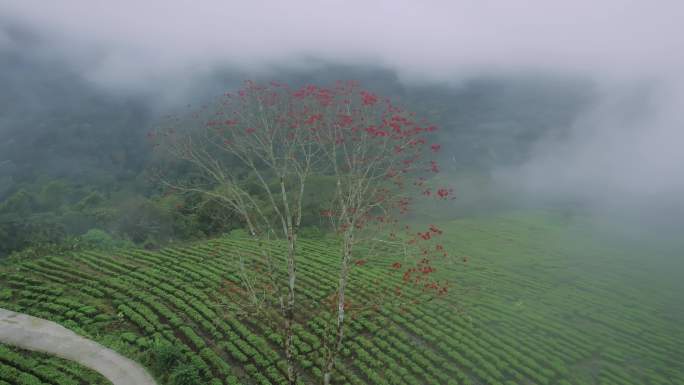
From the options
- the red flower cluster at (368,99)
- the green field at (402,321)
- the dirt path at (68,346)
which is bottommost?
the green field at (402,321)

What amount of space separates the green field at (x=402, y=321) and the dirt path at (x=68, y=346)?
66cm

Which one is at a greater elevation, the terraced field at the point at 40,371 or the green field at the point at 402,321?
the terraced field at the point at 40,371

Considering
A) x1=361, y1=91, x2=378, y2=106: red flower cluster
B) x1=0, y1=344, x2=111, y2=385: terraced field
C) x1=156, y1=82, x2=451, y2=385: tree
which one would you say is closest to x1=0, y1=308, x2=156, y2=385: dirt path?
x1=0, y1=344, x2=111, y2=385: terraced field

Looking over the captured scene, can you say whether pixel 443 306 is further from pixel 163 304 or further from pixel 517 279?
pixel 163 304

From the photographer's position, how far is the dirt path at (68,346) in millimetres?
19781

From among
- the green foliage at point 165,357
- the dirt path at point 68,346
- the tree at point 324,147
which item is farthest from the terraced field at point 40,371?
the tree at point 324,147

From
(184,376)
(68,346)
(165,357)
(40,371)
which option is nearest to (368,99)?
(184,376)

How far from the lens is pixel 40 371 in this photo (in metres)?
19.1

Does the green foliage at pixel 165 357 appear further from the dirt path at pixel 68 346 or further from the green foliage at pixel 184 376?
the green foliage at pixel 184 376

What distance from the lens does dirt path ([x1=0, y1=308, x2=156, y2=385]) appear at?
19.8 meters

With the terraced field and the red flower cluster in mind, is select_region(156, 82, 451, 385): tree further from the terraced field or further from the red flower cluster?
the terraced field

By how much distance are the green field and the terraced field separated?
A: 90.4 inches

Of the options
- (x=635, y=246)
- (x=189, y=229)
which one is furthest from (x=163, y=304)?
(x=635, y=246)

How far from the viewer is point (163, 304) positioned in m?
27.0
